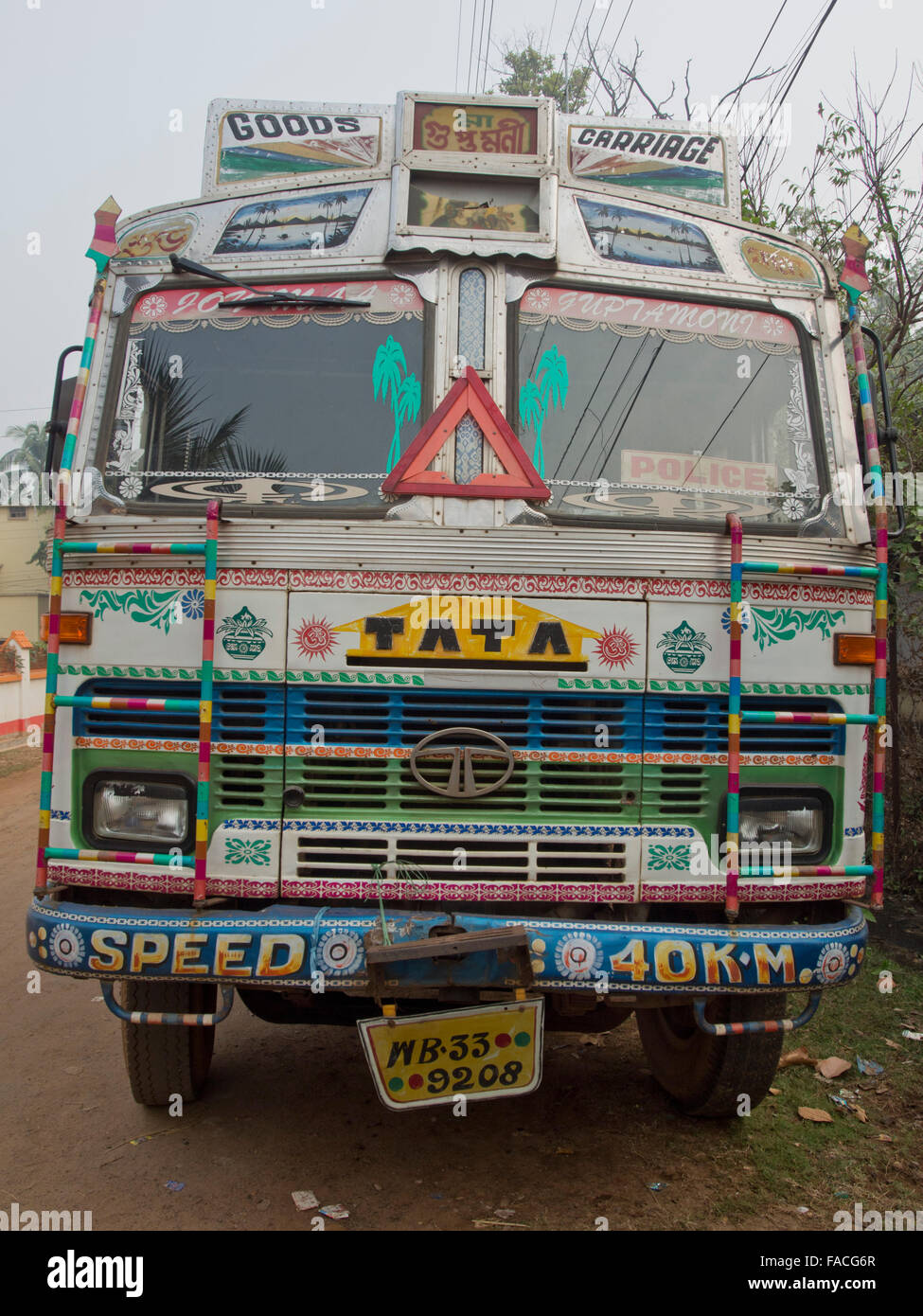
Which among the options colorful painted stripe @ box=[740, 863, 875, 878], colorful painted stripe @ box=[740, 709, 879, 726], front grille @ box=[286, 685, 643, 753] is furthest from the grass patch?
front grille @ box=[286, 685, 643, 753]

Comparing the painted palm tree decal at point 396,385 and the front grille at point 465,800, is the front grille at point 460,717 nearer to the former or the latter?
the front grille at point 465,800

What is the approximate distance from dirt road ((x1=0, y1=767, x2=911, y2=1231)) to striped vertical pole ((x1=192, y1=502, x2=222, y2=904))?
1080 mm

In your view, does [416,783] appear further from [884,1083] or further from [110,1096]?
[884,1083]

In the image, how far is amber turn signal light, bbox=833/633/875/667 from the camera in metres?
3.11

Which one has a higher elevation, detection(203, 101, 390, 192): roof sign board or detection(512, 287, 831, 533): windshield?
detection(203, 101, 390, 192): roof sign board

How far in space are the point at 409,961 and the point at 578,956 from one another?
0.47 meters

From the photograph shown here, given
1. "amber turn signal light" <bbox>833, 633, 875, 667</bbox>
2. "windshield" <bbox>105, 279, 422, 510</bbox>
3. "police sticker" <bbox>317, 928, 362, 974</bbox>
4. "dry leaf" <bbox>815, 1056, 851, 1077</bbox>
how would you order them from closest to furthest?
1. "police sticker" <bbox>317, 928, 362, 974</bbox>
2. "amber turn signal light" <bbox>833, 633, 875, 667</bbox>
3. "windshield" <bbox>105, 279, 422, 510</bbox>
4. "dry leaf" <bbox>815, 1056, 851, 1077</bbox>

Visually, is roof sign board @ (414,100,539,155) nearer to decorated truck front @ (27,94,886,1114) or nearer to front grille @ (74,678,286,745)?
decorated truck front @ (27,94,886,1114)

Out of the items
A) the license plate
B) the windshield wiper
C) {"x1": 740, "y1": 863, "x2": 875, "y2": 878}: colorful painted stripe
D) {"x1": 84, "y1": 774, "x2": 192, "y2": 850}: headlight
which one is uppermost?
the windshield wiper

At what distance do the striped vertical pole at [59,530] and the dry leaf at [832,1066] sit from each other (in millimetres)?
3308

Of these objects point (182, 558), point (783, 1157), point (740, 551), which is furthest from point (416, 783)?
point (783, 1157)

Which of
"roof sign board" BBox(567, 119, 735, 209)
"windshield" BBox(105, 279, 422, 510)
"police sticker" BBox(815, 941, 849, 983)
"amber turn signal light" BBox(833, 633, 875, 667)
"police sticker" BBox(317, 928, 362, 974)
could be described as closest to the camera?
"police sticker" BBox(317, 928, 362, 974)

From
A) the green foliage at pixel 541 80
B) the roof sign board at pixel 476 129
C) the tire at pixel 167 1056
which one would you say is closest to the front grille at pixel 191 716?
the tire at pixel 167 1056
